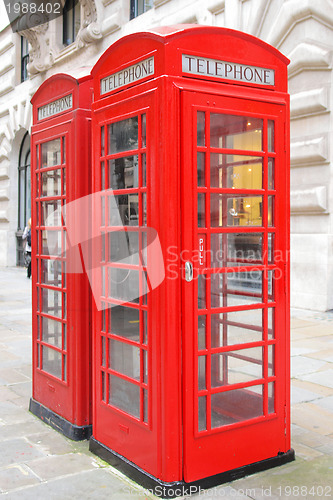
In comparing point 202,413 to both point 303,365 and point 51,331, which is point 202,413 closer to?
point 51,331

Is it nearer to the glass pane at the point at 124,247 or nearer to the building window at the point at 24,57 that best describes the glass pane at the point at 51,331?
the glass pane at the point at 124,247

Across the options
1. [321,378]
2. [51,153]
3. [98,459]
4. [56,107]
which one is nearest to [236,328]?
[98,459]

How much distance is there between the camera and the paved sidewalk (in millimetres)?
2922

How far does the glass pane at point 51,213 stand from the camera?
392 cm

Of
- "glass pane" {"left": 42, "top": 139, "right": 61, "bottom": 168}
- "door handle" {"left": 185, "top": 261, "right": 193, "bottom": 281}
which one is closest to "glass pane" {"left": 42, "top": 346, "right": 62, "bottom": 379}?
"glass pane" {"left": 42, "top": 139, "right": 61, "bottom": 168}

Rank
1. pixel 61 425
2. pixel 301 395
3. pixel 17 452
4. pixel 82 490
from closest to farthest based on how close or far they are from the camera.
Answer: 1. pixel 82 490
2. pixel 17 452
3. pixel 61 425
4. pixel 301 395

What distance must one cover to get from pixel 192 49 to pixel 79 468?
247 centimetres

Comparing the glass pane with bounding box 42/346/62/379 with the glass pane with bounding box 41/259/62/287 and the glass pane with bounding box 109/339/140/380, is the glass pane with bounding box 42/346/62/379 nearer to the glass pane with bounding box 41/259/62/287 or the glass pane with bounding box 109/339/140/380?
the glass pane with bounding box 41/259/62/287

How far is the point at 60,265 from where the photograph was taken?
390 centimetres

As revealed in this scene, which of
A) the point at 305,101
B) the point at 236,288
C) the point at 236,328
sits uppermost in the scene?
the point at 305,101

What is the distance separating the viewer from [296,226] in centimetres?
880

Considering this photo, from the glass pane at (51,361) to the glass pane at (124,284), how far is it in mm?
967

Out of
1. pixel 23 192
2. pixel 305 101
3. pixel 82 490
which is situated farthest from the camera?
pixel 23 192

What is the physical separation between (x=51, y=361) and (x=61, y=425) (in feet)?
1.58
